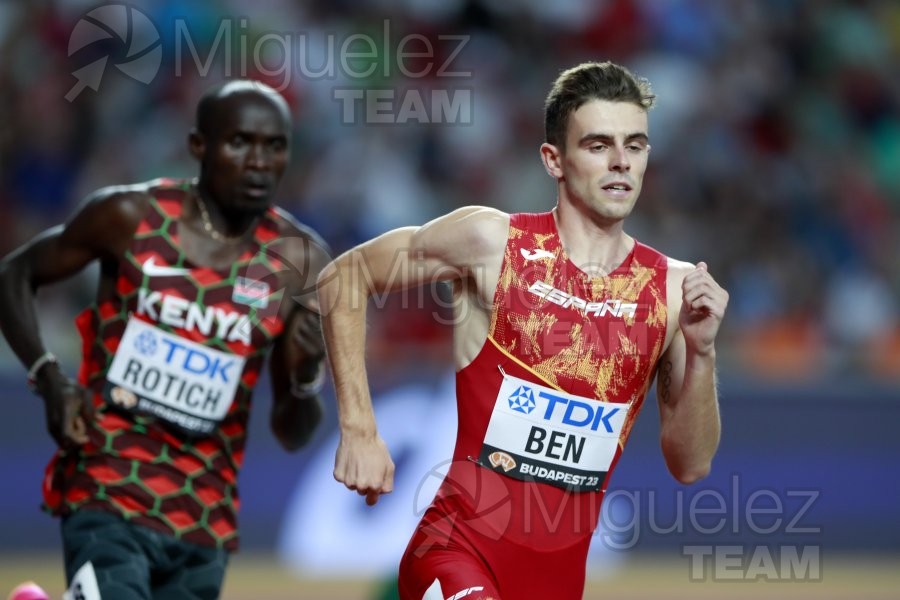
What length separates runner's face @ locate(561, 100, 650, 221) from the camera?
452 centimetres

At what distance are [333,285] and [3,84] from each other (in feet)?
24.0

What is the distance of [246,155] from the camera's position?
5676 millimetres

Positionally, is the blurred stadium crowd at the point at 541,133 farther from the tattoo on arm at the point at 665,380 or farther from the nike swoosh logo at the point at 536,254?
the nike swoosh logo at the point at 536,254

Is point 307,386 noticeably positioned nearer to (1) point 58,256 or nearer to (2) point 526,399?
(1) point 58,256

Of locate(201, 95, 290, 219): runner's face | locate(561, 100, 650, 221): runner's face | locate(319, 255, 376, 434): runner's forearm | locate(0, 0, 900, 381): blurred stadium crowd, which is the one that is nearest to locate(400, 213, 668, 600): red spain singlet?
locate(561, 100, 650, 221): runner's face

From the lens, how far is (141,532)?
17.2 feet

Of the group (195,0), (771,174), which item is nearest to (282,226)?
(195,0)

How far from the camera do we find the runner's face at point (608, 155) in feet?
14.8

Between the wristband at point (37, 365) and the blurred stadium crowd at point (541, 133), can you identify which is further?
the blurred stadium crowd at point (541, 133)

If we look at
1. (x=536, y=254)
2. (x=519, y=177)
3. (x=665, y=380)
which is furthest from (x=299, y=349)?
(x=519, y=177)

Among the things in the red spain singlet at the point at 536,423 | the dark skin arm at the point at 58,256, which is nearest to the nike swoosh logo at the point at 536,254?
the red spain singlet at the point at 536,423

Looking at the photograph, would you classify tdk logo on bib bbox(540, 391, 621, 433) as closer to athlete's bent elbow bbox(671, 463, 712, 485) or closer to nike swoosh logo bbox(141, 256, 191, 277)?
athlete's bent elbow bbox(671, 463, 712, 485)

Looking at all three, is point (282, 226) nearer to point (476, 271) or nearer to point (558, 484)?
point (476, 271)

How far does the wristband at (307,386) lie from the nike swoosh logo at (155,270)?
0.65 m
